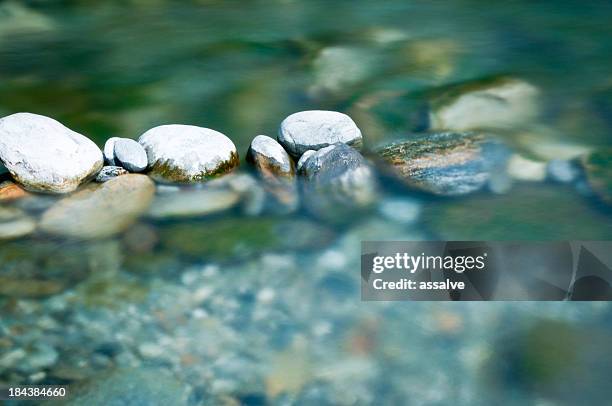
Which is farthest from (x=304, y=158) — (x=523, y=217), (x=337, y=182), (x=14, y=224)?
(x=14, y=224)

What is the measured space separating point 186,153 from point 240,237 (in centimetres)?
60

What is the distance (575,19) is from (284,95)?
2325 mm

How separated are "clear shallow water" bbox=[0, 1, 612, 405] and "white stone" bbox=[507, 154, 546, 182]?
0.07 m

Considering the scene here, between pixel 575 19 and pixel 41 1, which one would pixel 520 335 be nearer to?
pixel 575 19

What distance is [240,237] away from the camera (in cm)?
327

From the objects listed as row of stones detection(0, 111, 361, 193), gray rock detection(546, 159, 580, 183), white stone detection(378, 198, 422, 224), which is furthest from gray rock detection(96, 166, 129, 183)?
gray rock detection(546, 159, 580, 183)

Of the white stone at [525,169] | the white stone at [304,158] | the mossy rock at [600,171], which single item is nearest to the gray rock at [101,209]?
the white stone at [304,158]

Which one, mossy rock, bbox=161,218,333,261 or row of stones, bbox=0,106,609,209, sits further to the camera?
row of stones, bbox=0,106,609,209

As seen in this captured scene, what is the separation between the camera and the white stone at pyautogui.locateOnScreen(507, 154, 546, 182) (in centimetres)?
358

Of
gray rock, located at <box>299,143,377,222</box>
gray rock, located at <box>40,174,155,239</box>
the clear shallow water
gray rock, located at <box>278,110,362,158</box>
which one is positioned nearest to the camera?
the clear shallow water

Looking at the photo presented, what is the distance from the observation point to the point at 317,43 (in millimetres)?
4996

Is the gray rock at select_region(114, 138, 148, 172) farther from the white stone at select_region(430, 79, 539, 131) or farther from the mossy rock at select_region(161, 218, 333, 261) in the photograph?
the white stone at select_region(430, 79, 539, 131)

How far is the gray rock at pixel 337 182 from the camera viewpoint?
344cm

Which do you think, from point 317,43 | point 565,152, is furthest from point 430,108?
point 317,43
